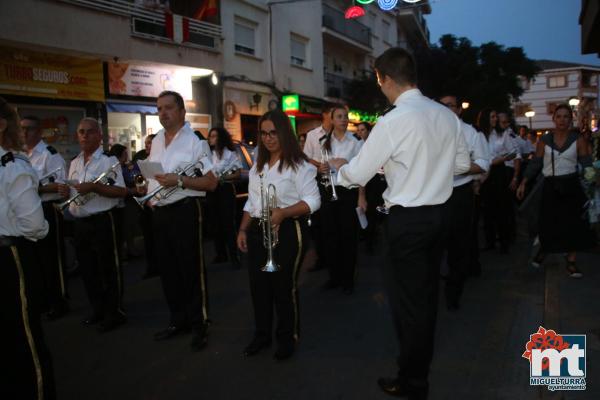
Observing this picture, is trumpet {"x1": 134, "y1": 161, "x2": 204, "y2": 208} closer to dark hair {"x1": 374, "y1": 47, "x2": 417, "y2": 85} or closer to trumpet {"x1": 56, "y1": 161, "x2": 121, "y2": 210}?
trumpet {"x1": 56, "y1": 161, "x2": 121, "y2": 210}

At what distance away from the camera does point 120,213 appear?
5297 mm

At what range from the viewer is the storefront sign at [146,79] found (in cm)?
1391

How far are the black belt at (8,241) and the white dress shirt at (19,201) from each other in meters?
0.02

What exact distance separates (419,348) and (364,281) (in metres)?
3.46

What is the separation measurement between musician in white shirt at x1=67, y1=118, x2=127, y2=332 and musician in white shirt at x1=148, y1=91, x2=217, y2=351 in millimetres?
785

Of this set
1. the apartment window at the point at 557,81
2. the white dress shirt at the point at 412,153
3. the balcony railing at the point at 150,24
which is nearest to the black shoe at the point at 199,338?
the white dress shirt at the point at 412,153

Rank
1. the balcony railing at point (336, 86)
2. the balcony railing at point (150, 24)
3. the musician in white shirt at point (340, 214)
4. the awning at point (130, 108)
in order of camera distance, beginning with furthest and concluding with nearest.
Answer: the balcony railing at point (336, 86)
the awning at point (130, 108)
the balcony railing at point (150, 24)
the musician in white shirt at point (340, 214)

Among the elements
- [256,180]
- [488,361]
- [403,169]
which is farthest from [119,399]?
[488,361]

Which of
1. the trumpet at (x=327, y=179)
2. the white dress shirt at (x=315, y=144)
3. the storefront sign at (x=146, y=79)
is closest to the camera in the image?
the trumpet at (x=327, y=179)

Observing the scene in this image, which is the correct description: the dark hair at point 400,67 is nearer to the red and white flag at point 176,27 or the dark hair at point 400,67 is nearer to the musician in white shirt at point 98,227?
the musician in white shirt at point 98,227

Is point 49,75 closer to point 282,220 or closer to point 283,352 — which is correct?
point 282,220

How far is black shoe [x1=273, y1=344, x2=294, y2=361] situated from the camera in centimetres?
411

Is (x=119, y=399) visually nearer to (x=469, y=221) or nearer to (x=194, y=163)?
(x=194, y=163)

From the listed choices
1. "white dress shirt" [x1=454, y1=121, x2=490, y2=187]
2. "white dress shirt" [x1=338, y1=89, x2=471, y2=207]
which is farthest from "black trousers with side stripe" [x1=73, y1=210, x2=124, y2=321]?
"white dress shirt" [x1=454, y1=121, x2=490, y2=187]
